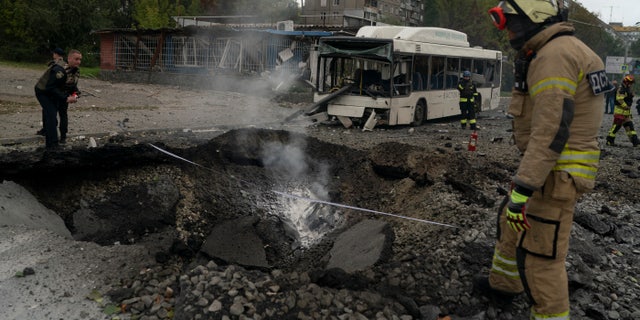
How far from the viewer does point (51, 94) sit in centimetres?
817

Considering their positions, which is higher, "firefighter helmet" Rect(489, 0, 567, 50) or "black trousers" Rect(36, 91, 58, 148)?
"firefighter helmet" Rect(489, 0, 567, 50)

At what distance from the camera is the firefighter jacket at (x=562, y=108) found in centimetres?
285

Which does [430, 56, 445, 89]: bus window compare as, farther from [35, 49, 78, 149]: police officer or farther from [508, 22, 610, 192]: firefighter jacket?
[508, 22, 610, 192]: firefighter jacket

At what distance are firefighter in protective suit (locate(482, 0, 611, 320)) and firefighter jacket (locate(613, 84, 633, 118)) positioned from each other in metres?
10.8

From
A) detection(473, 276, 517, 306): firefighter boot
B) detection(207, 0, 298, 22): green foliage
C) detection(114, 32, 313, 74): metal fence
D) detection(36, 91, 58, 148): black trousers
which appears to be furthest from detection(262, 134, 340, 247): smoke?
Result: detection(207, 0, 298, 22): green foliage

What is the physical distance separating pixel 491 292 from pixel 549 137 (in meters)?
1.36

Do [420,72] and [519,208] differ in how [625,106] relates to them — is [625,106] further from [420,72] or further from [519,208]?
[519,208]

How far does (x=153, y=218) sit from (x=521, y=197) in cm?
398

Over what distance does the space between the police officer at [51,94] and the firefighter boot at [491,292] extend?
740 cm

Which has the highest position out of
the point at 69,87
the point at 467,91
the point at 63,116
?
the point at 467,91

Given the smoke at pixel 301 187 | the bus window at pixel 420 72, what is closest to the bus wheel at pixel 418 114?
the bus window at pixel 420 72

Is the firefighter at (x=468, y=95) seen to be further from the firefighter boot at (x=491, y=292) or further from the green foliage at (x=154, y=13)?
the green foliage at (x=154, y=13)

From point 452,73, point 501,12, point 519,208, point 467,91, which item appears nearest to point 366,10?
point 452,73

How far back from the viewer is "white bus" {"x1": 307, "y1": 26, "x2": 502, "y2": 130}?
1324cm
